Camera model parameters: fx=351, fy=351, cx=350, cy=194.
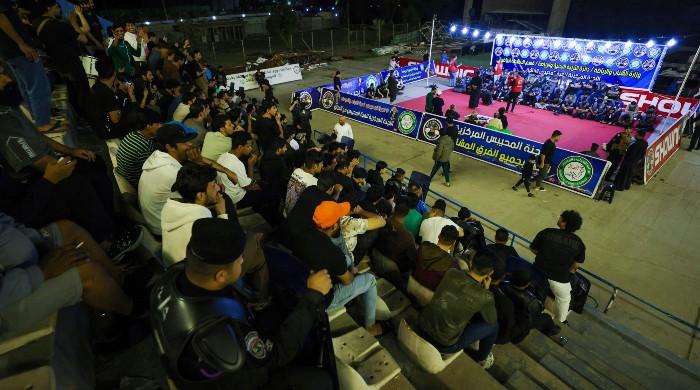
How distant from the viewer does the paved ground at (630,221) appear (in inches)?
272

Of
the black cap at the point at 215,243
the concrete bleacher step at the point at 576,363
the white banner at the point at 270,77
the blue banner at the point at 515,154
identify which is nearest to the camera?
the black cap at the point at 215,243

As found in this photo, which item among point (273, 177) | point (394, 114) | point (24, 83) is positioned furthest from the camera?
point (394, 114)

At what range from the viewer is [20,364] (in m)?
2.00

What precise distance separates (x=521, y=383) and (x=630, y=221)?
25.8ft

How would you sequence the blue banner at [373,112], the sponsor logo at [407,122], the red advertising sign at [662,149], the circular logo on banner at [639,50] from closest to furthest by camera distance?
the red advertising sign at [662,149]
the sponsor logo at [407,122]
the blue banner at [373,112]
the circular logo on banner at [639,50]

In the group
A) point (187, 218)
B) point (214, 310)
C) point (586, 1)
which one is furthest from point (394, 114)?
point (586, 1)

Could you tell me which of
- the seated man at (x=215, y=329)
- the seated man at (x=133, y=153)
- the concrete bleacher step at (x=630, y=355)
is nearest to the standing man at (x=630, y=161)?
the concrete bleacher step at (x=630, y=355)

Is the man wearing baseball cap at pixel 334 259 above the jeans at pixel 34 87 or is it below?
below

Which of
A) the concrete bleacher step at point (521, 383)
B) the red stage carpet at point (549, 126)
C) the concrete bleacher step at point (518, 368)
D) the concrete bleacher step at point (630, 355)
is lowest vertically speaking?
the red stage carpet at point (549, 126)

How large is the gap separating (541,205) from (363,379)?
917cm

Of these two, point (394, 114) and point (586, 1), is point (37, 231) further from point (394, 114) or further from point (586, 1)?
point (586, 1)

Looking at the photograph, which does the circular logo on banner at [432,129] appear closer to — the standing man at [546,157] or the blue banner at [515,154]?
the blue banner at [515,154]

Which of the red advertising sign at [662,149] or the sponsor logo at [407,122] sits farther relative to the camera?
the sponsor logo at [407,122]

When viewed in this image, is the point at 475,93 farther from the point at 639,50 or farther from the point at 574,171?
the point at 574,171
